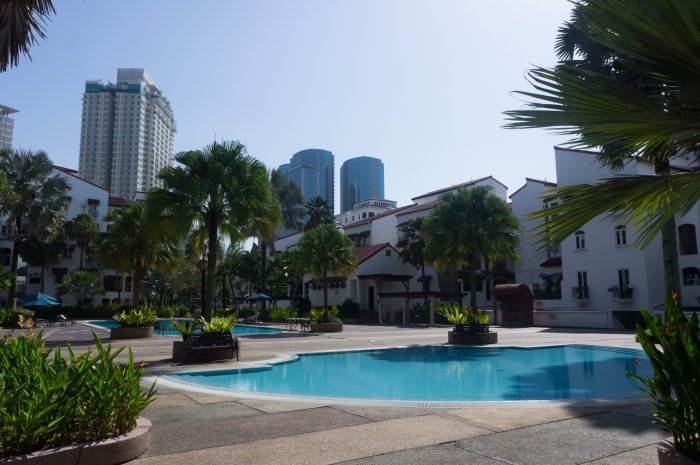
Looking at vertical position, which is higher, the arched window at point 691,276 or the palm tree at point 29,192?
the palm tree at point 29,192

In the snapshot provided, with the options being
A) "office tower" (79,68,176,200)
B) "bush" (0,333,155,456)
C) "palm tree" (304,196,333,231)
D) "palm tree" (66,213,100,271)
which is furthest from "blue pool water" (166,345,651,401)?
"office tower" (79,68,176,200)

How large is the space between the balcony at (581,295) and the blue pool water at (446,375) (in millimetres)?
19269

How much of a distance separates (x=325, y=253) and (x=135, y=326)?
15.6 meters

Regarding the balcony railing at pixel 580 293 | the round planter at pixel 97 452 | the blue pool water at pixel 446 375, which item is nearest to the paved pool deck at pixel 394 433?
the round planter at pixel 97 452

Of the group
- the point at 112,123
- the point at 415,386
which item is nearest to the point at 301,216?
the point at 415,386

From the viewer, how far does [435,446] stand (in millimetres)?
5734

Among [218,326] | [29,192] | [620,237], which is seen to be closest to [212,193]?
[218,326]

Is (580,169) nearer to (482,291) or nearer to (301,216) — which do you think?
(482,291)

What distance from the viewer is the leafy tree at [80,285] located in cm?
5597

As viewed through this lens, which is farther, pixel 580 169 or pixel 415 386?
pixel 580 169

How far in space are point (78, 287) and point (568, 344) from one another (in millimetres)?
51978

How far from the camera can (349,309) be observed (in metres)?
48.5

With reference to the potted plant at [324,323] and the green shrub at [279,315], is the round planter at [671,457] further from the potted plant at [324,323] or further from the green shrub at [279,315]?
the green shrub at [279,315]

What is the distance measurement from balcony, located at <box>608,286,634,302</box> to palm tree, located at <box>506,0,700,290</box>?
35.4 metres
